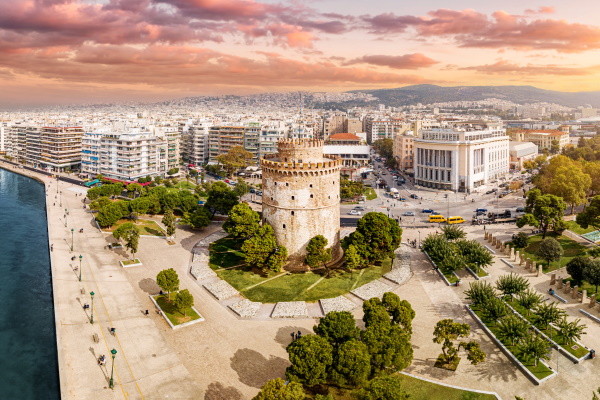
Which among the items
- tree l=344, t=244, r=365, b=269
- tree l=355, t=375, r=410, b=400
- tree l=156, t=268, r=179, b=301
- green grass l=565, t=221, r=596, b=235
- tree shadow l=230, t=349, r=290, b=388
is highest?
green grass l=565, t=221, r=596, b=235

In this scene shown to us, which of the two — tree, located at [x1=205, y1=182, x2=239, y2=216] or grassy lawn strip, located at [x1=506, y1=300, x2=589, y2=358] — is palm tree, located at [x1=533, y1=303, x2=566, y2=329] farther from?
tree, located at [x1=205, y1=182, x2=239, y2=216]

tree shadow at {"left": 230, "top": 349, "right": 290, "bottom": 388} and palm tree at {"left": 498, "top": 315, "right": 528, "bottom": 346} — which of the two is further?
palm tree at {"left": 498, "top": 315, "right": 528, "bottom": 346}

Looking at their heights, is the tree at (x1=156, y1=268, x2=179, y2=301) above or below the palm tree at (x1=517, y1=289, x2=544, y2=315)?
above

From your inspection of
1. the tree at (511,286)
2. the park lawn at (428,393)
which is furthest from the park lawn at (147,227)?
the tree at (511,286)

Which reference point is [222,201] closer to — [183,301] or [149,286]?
[149,286]

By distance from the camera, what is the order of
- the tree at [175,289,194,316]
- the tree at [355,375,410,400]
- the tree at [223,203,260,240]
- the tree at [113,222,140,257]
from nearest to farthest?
1. the tree at [355,375,410,400]
2. the tree at [175,289,194,316]
3. the tree at [223,203,260,240]
4. the tree at [113,222,140,257]

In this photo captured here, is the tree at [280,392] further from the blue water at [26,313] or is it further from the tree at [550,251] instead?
the tree at [550,251]

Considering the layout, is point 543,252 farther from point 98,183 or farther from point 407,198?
point 98,183

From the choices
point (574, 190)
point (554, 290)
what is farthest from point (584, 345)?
point (574, 190)

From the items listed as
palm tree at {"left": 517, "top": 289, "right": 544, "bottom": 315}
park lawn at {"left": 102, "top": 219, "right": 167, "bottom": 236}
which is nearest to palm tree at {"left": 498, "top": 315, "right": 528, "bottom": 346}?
palm tree at {"left": 517, "top": 289, "right": 544, "bottom": 315}
